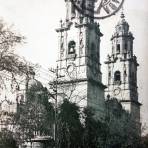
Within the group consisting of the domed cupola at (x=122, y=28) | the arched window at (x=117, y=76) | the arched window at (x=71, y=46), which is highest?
the domed cupola at (x=122, y=28)

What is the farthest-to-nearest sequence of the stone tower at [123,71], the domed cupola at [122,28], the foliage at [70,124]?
the domed cupola at [122,28], the stone tower at [123,71], the foliage at [70,124]

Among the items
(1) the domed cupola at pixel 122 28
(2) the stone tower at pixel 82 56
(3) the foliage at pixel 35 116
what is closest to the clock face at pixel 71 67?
(2) the stone tower at pixel 82 56

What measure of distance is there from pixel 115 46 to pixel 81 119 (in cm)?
1563

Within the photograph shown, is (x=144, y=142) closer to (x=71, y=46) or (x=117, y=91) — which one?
(x=71, y=46)

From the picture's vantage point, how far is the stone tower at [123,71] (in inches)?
1716

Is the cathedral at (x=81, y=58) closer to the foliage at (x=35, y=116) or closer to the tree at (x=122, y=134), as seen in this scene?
the tree at (x=122, y=134)

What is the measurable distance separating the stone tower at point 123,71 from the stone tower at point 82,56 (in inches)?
268

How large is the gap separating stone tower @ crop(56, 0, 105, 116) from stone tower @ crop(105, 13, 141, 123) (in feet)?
22.4

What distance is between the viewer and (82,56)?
35.0 metres

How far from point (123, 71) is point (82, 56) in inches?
394

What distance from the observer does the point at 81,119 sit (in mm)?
31078

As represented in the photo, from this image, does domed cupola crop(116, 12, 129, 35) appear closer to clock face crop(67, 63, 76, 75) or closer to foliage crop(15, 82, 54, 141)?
clock face crop(67, 63, 76, 75)

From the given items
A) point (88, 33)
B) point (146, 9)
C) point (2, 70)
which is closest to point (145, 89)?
point (146, 9)

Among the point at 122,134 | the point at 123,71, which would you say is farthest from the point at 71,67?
the point at 123,71
